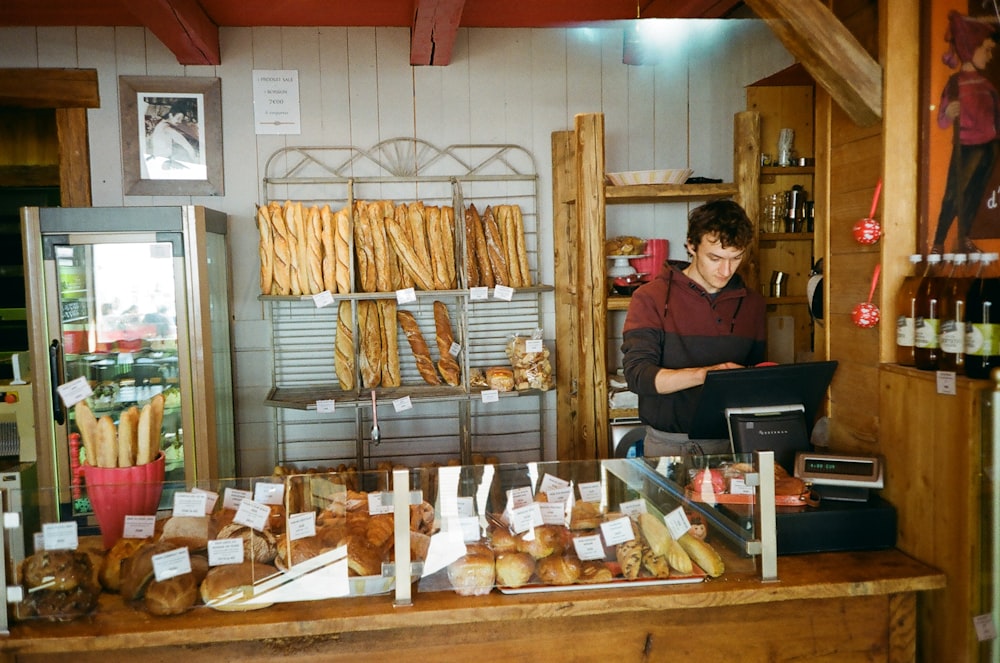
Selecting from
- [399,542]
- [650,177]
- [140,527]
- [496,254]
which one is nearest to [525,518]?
[399,542]

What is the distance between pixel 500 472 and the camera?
1.66 m

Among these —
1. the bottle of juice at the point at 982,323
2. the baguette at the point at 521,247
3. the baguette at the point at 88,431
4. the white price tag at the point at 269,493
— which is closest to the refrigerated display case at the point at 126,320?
the baguette at the point at 88,431

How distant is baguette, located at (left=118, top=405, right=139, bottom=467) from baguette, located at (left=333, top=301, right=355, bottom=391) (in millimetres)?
1455

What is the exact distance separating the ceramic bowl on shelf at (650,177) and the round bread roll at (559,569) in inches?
73.4

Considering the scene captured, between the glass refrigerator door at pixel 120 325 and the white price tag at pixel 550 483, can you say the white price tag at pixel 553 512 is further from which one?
the glass refrigerator door at pixel 120 325

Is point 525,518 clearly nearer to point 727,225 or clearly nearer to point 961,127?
point 727,225

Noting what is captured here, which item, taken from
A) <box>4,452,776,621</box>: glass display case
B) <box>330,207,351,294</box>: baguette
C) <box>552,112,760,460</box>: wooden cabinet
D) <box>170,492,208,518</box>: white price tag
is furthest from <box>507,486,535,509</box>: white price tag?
<box>330,207,351,294</box>: baguette

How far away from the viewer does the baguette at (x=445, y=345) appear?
3.51 m

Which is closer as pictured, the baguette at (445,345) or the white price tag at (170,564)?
the white price tag at (170,564)

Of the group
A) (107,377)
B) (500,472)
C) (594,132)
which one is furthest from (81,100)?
(500,472)

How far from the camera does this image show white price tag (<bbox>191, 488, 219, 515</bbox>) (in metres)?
1.64

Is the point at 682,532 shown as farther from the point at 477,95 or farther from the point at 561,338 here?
the point at 477,95

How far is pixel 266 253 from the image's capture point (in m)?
3.32

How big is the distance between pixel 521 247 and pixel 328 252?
831mm
